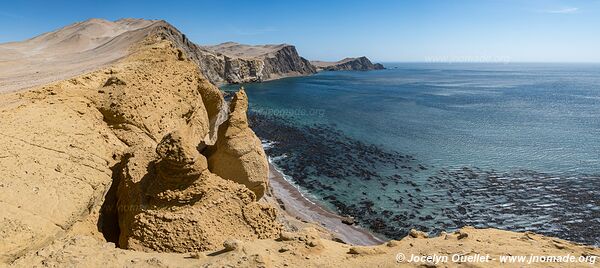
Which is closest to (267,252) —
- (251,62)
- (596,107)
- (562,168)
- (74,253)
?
(74,253)

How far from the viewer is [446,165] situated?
34938 millimetres

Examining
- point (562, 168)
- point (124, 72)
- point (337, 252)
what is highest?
point (124, 72)

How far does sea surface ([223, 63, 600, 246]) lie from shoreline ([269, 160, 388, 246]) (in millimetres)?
1006

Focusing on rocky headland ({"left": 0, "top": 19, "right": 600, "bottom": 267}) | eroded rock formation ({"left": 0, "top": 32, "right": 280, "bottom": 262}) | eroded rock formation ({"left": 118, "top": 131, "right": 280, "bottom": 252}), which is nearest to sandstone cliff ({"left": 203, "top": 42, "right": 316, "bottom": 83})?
rocky headland ({"left": 0, "top": 19, "right": 600, "bottom": 267})

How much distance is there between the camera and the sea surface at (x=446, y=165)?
25094mm

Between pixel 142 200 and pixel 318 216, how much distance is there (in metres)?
17.3

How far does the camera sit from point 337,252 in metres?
7.79

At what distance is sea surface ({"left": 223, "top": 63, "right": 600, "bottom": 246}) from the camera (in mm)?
25094

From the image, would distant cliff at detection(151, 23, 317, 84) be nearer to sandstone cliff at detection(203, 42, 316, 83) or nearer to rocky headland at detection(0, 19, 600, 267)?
sandstone cliff at detection(203, 42, 316, 83)

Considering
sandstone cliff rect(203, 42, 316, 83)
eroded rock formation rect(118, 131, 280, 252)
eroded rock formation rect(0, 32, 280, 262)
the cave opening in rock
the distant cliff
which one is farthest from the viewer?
sandstone cliff rect(203, 42, 316, 83)

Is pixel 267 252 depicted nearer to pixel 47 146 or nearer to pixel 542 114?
pixel 47 146

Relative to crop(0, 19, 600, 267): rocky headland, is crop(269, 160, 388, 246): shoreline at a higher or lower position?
lower

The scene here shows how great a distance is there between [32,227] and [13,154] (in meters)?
2.52

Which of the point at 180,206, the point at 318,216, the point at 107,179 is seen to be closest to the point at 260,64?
the point at 318,216
